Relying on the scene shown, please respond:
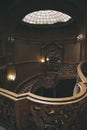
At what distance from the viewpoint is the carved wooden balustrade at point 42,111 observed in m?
3.27

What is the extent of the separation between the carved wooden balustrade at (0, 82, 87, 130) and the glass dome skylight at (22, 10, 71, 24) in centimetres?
1571

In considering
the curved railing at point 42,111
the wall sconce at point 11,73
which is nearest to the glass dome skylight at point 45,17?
the wall sconce at point 11,73

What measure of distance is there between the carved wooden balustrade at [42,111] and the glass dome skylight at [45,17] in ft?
51.5

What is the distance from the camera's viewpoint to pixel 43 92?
1872 centimetres

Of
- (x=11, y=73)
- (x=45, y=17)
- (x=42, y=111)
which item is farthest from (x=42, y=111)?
(x=45, y=17)

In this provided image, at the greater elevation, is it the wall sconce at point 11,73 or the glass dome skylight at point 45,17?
the glass dome skylight at point 45,17

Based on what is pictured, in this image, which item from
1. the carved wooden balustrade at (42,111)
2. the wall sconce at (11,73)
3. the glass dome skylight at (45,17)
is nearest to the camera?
the carved wooden balustrade at (42,111)

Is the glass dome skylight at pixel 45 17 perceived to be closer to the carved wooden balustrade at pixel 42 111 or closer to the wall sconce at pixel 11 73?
the wall sconce at pixel 11 73

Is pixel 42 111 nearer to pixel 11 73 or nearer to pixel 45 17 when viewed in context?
pixel 11 73

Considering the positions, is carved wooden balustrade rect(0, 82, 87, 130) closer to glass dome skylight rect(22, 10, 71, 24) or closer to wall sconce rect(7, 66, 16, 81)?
wall sconce rect(7, 66, 16, 81)

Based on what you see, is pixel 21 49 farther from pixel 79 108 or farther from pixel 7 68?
pixel 79 108

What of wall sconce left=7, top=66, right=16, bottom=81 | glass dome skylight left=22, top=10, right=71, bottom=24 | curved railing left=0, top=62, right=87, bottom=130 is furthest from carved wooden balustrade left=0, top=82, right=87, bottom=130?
glass dome skylight left=22, top=10, right=71, bottom=24

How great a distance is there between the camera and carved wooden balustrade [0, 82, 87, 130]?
10.7 feet

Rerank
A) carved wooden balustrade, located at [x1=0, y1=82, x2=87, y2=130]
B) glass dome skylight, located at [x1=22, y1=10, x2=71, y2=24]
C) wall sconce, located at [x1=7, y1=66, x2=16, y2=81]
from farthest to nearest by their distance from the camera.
Result: 1. glass dome skylight, located at [x1=22, y1=10, x2=71, y2=24]
2. wall sconce, located at [x1=7, y1=66, x2=16, y2=81]
3. carved wooden balustrade, located at [x1=0, y1=82, x2=87, y2=130]
